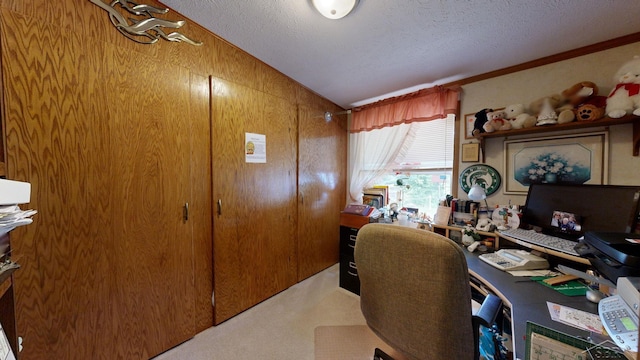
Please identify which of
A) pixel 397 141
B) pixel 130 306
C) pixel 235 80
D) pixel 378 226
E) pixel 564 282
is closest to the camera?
pixel 378 226

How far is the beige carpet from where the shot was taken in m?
1.55

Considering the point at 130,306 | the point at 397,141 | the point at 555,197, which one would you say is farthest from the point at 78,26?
the point at 555,197

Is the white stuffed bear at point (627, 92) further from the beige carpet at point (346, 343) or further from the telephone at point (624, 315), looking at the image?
the beige carpet at point (346, 343)

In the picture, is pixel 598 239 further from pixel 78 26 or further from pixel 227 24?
pixel 78 26

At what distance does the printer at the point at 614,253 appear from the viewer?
0.77 m

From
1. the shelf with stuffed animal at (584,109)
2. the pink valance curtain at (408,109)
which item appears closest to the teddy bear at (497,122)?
the shelf with stuffed animal at (584,109)

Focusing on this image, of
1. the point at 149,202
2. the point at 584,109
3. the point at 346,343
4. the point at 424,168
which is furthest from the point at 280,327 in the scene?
the point at 584,109

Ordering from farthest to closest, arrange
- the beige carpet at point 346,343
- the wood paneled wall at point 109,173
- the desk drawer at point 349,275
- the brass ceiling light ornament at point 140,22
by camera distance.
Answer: the desk drawer at point 349,275, the beige carpet at point 346,343, the brass ceiling light ornament at point 140,22, the wood paneled wall at point 109,173

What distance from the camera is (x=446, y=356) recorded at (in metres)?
0.87

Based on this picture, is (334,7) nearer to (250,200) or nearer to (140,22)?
(140,22)

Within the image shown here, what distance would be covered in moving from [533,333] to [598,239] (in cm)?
59

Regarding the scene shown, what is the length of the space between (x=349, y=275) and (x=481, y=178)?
166 cm

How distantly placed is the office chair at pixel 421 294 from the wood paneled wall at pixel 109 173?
1.39m

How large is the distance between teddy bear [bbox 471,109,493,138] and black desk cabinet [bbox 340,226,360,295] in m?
1.49
